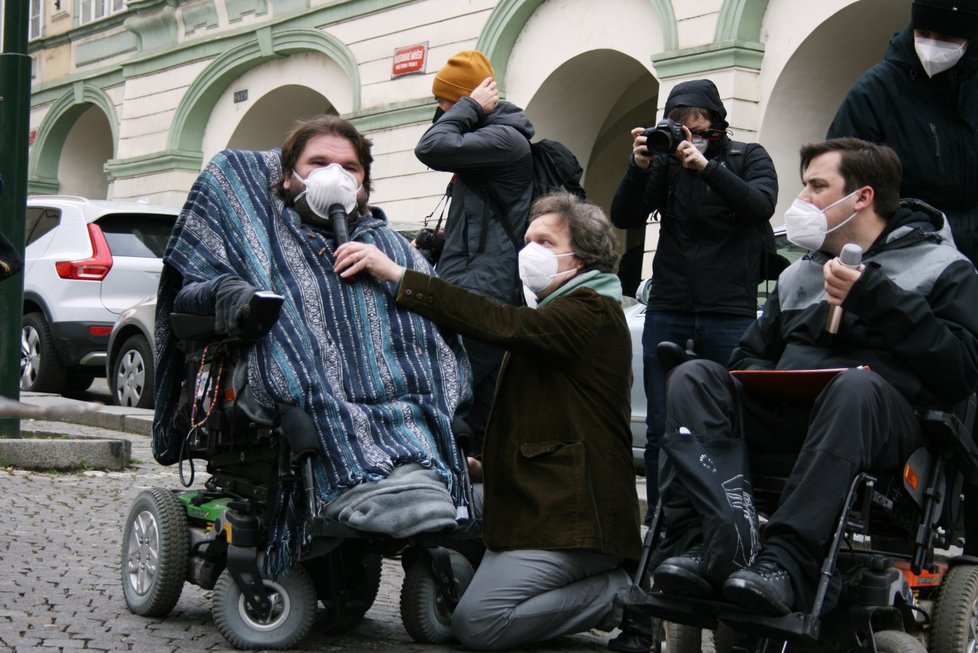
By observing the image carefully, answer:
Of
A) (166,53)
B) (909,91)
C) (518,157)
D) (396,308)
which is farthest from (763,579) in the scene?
(166,53)

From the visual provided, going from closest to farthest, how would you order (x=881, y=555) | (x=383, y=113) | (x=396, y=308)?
(x=881, y=555) → (x=396, y=308) → (x=383, y=113)

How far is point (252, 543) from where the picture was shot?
4438 mm

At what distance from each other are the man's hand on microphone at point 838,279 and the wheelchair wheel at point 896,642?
85 cm

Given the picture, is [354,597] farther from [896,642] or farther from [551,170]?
[551,170]

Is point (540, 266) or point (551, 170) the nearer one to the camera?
point (540, 266)

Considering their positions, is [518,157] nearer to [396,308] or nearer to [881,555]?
[396,308]

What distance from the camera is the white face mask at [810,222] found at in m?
4.35

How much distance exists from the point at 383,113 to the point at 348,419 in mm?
14072

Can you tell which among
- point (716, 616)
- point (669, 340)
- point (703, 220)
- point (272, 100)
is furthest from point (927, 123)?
point (272, 100)

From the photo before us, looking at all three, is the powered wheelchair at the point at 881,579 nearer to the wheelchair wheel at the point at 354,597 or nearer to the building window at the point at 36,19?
the wheelchair wheel at the point at 354,597

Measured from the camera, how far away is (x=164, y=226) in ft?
42.3

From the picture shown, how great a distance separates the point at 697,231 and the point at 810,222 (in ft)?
5.79

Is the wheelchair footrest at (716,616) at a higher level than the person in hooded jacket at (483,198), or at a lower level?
lower

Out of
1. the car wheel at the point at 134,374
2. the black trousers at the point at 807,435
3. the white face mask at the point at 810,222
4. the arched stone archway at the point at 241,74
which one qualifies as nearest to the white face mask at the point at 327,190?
the black trousers at the point at 807,435
